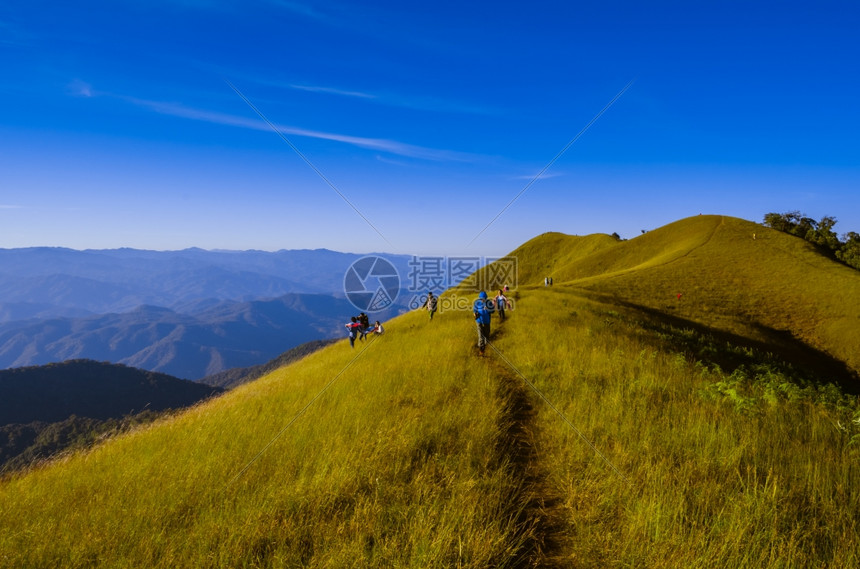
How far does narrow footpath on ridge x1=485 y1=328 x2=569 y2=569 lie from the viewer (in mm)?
3469

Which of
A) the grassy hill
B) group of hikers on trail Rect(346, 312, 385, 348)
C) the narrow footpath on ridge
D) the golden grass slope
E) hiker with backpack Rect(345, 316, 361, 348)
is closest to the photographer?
the grassy hill

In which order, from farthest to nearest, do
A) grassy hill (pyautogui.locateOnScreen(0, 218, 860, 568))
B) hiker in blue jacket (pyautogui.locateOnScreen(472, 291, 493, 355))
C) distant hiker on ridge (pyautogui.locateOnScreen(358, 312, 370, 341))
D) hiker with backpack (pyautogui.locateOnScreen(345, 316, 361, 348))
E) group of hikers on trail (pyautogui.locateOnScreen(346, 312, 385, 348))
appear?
1. distant hiker on ridge (pyautogui.locateOnScreen(358, 312, 370, 341))
2. group of hikers on trail (pyautogui.locateOnScreen(346, 312, 385, 348))
3. hiker with backpack (pyautogui.locateOnScreen(345, 316, 361, 348))
4. hiker in blue jacket (pyautogui.locateOnScreen(472, 291, 493, 355))
5. grassy hill (pyautogui.locateOnScreen(0, 218, 860, 568))

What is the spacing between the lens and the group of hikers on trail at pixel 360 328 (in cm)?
1803

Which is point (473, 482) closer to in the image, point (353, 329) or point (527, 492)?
point (527, 492)

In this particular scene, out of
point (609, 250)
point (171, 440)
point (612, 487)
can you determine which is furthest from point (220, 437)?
point (609, 250)

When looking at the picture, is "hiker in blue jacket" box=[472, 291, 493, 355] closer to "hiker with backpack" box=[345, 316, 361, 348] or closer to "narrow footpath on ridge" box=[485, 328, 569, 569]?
"narrow footpath on ridge" box=[485, 328, 569, 569]

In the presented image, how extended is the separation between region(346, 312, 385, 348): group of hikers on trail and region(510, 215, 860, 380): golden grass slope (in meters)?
24.4

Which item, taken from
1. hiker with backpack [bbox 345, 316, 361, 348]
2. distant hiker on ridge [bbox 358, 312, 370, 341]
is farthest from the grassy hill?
distant hiker on ridge [bbox 358, 312, 370, 341]

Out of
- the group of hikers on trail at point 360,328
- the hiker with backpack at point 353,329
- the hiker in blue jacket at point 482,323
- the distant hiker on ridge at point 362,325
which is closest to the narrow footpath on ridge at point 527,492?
the hiker in blue jacket at point 482,323

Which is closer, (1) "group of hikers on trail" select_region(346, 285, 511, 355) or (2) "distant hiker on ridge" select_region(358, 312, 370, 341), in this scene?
(1) "group of hikers on trail" select_region(346, 285, 511, 355)

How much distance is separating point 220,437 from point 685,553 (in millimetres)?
6373

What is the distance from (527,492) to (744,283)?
55.1 meters

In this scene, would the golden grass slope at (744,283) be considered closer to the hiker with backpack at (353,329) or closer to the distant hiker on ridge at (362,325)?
the distant hiker on ridge at (362,325)

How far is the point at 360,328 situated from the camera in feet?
62.0
